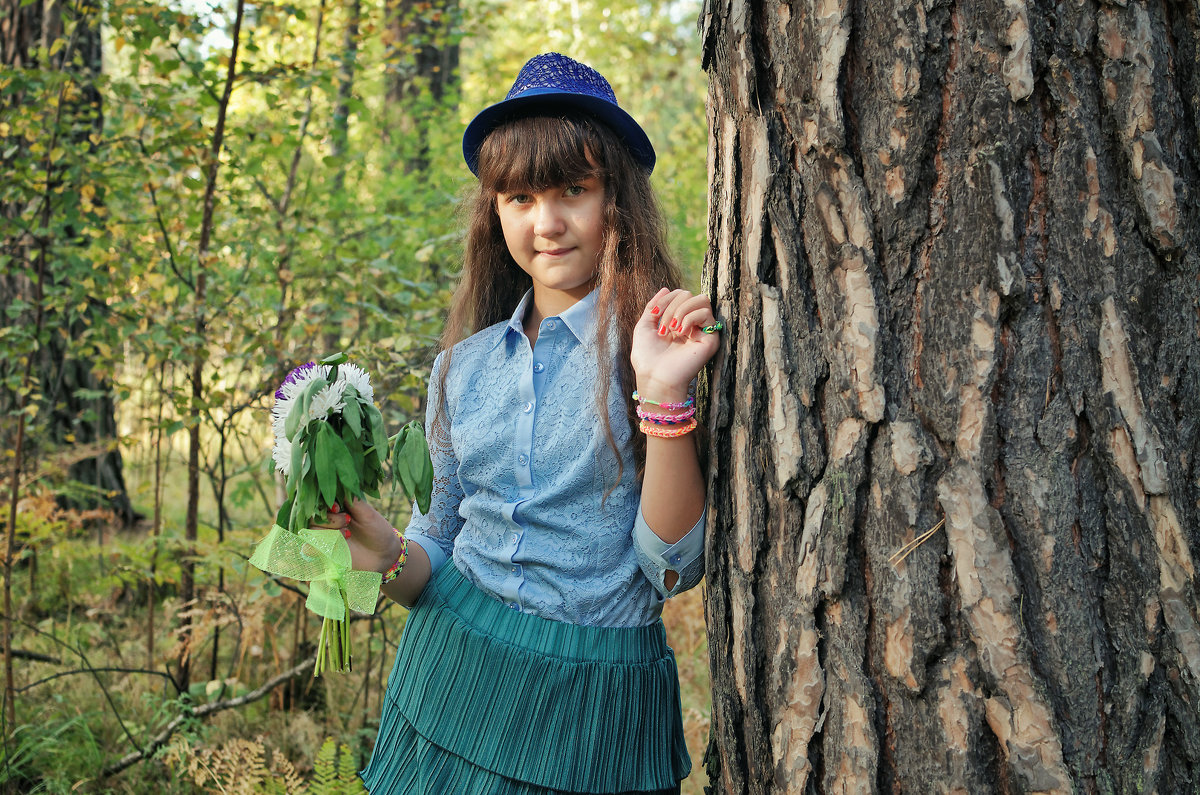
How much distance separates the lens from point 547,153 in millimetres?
1793

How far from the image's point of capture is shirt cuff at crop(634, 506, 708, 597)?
5.24 ft

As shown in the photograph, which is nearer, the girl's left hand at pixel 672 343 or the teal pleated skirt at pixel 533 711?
the girl's left hand at pixel 672 343

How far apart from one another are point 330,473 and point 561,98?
94 centimetres

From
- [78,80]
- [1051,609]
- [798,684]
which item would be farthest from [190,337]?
[1051,609]

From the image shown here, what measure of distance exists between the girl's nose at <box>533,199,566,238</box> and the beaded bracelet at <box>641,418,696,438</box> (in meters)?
0.52

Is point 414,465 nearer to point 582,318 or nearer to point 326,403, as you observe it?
point 326,403

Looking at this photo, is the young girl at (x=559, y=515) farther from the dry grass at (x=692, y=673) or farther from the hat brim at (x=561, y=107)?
the dry grass at (x=692, y=673)

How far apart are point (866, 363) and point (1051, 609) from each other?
42 cm

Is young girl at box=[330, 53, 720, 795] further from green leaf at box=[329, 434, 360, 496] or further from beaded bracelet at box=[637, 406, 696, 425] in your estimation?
green leaf at box=[329, 434, 360, 496]

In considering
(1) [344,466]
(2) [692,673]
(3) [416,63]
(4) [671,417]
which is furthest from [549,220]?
(3) [416,63]

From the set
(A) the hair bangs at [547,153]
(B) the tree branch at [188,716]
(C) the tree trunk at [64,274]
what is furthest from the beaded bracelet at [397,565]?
(C) the tree trunk at [64,274]

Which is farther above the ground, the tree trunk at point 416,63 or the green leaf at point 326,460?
the tree trunk at point 416,63

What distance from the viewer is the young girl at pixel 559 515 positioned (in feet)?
5.42

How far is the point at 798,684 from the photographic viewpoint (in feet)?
4.43
